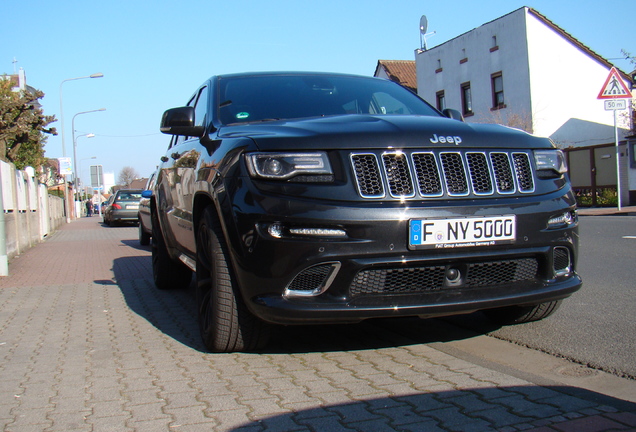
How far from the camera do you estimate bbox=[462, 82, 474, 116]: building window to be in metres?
32.5

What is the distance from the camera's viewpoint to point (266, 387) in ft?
10.8

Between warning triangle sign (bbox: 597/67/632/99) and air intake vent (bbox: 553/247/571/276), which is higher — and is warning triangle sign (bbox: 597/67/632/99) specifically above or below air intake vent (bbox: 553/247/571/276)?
above

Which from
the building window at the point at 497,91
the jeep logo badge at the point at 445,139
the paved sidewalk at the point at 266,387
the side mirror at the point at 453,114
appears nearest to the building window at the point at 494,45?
the building window at the point at 497,91

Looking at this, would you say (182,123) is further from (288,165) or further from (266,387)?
(266,387)

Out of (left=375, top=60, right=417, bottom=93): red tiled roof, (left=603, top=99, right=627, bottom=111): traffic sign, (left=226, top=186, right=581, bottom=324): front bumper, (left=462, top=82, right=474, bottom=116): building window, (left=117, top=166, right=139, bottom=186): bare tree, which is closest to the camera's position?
(left=226, top=186, right=581, bottom=324): front bumper

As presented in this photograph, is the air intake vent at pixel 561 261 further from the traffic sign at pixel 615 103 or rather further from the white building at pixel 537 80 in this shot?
the white building at pixel 537 80

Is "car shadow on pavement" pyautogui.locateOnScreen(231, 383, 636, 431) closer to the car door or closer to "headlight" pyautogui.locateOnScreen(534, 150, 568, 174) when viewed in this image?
"headlight" pyautogui.locateOnScreen(534, 150, 568, 174)

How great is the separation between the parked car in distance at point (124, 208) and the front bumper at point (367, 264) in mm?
23050

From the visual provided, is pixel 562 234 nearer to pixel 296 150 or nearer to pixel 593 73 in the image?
pixel 296 150

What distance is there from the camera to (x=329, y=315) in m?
3.28

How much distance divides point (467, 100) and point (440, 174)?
30.8 meters

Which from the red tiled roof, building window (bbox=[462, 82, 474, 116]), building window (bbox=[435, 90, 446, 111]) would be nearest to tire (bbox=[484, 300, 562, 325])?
building window (bbox=[462, 82, 474, 116])

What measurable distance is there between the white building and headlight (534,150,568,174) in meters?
24.2

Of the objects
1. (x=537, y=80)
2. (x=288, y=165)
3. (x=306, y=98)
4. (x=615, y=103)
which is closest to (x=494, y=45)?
(x=537, y=80)
